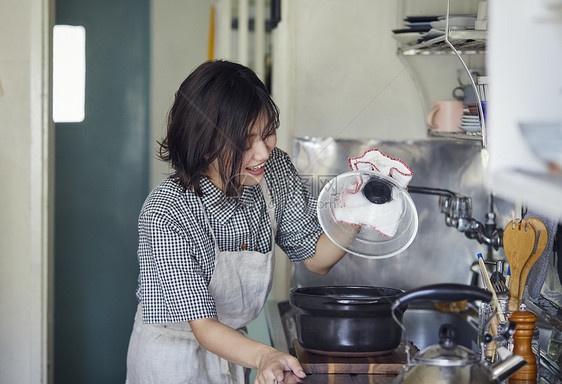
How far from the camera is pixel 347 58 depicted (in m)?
2.28

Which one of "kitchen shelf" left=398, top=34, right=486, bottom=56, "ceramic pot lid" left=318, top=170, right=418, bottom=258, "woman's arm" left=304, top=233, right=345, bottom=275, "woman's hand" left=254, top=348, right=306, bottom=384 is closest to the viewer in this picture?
"woman's hand" left=254, top=348, right=306, bottom=384

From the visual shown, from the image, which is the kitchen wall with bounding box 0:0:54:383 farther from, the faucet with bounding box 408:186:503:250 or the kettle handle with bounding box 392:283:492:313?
the kettle handle with bounding box 392:283:492:313

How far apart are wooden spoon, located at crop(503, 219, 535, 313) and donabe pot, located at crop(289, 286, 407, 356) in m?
0.25

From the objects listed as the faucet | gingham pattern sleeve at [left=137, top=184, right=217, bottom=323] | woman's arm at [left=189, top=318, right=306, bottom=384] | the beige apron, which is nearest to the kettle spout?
woman's arm at [left=189, top=318, right=306, bottom=384]

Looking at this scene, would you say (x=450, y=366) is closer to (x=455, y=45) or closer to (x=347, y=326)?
(x=347, y=326)

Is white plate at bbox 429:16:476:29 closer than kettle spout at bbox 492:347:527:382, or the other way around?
kettle spout at bbox 492:347:527:382

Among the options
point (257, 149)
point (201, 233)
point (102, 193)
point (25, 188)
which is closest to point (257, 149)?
point (257, 149)

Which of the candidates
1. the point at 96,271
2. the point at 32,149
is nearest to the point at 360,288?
the point at 32,149

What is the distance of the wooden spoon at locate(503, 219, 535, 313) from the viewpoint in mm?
1365

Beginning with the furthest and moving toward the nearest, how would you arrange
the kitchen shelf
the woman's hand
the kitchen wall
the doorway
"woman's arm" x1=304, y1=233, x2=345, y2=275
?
the doorway
the kitchen wall
"woman's arm" x1=304, y1=233, x2=345, y2=275
the kitchen shelf
the woman's hand

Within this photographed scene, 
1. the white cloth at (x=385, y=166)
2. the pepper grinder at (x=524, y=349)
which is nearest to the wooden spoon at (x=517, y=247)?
the pepper grinder at (x=524, y=349)

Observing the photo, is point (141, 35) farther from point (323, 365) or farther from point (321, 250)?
point (323, 365)

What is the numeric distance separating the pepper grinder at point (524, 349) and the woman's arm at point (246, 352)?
38cm

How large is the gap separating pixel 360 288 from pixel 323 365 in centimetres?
26
